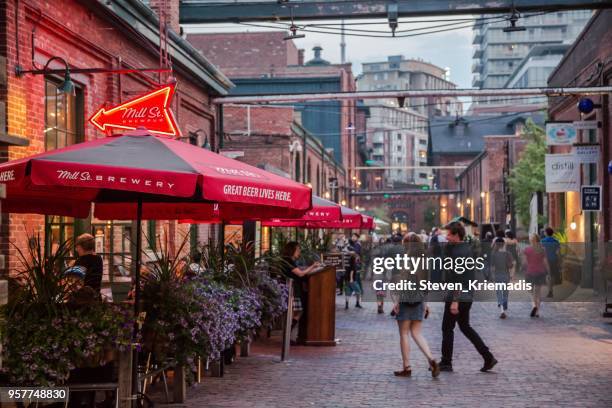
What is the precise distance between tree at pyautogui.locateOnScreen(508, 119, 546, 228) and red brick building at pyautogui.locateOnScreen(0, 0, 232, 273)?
3612cm

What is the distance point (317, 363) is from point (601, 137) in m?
16.9

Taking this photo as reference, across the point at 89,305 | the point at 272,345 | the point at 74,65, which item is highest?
the point at 74,65

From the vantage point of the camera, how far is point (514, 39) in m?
153

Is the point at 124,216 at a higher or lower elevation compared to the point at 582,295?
higher

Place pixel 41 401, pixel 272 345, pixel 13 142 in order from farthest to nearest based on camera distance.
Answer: pixel 272 345
pixel 41 401
pixel 13 142

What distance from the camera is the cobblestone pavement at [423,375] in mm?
10016

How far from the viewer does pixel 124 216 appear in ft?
40.8

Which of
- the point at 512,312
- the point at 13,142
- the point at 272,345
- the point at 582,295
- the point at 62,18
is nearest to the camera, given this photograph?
the point at 13,142

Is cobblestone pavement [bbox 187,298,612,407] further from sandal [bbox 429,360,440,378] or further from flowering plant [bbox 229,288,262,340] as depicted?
flowering plant [bbox 229,288,262,340]

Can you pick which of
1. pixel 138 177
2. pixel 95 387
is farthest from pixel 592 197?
pixel 95 387

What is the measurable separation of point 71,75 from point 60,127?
2.78ft

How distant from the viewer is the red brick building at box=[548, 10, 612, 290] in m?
26.2

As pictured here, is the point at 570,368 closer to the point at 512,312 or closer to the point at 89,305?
the point at 89,305

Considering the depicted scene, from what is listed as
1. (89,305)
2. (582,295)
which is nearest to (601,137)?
(582,295)
